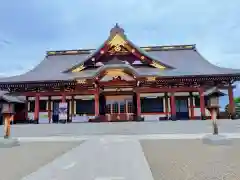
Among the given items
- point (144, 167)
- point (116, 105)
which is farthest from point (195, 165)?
point (116, 105)

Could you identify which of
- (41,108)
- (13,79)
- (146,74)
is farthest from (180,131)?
(13,79)

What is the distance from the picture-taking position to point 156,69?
1906 centimetres

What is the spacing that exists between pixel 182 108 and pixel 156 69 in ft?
14.4

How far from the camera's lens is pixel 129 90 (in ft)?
64.1

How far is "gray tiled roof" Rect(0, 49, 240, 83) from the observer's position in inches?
717

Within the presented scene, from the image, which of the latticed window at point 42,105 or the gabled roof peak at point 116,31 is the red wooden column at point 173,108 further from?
the latticed window at point 42,105

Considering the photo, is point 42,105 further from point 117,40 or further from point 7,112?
point 7,112

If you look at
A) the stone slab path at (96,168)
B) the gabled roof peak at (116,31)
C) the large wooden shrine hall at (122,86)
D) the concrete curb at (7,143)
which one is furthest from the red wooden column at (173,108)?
the concrete curb at (7,143)

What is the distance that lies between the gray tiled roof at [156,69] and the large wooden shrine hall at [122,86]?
8cm

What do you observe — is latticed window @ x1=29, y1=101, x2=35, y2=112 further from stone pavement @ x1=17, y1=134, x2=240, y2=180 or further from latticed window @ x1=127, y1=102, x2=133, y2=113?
stone pavement @ x1=17, y1=134, x2=240, y2=180

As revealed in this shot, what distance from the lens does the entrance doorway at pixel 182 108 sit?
64.2ft


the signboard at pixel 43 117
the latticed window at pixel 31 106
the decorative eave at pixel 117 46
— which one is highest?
the decorative eave at pixel 117 46

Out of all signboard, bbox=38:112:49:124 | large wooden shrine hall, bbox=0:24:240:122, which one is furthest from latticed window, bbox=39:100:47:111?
signboard, bbox=38:112:49:124

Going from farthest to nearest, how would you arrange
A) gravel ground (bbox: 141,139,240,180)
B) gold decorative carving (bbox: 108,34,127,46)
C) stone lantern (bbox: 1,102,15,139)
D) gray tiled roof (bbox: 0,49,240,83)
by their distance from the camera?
1. gold decorative carving (bbox: 108,34,127,46)
2. gray tiled roof (bbox: 0,49,240,83)
3. stone lantern (bbox: 1,102,15,139)
4. gravel ground (bbox: 141,139,240,180)
